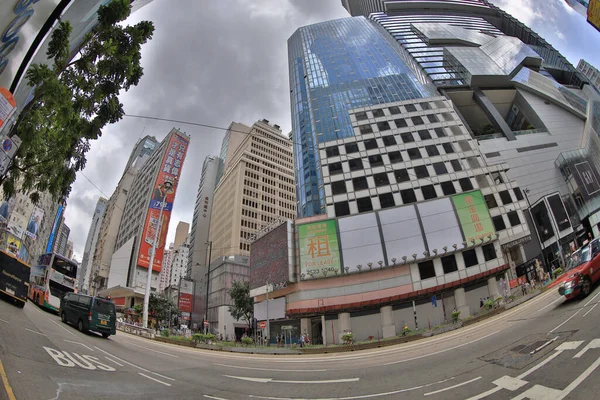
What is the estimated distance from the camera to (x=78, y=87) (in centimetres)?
583

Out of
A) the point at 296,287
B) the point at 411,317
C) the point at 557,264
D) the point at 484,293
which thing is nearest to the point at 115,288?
the point at 296,287

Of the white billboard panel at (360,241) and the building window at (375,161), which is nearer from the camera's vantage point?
the white billboard panel at (360,241)

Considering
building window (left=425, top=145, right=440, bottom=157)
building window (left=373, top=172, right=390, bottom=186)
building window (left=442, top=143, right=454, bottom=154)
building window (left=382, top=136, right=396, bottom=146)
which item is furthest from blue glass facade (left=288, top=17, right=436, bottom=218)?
building window (left=442, top=143, right=454, bottom=154)

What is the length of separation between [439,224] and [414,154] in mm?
12547

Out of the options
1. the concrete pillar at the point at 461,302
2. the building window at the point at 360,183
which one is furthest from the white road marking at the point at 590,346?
the building window at the point at 360,183

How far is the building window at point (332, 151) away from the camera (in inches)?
1724

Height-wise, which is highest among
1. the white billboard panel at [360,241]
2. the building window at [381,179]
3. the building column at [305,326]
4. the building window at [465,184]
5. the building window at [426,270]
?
the building window at [381,179]

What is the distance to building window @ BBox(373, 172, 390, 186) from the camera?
40438 mm

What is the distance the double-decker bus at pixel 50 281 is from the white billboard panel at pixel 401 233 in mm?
31372

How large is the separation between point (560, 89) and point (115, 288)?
394ft

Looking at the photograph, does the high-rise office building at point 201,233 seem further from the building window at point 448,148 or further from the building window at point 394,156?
the building window at point 448,148

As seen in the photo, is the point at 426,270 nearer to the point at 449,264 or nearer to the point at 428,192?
the point at 449,264

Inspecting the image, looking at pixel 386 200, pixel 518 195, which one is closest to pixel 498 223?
pixel 518 195

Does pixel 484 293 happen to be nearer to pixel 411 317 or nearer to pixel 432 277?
pixel 432 277
